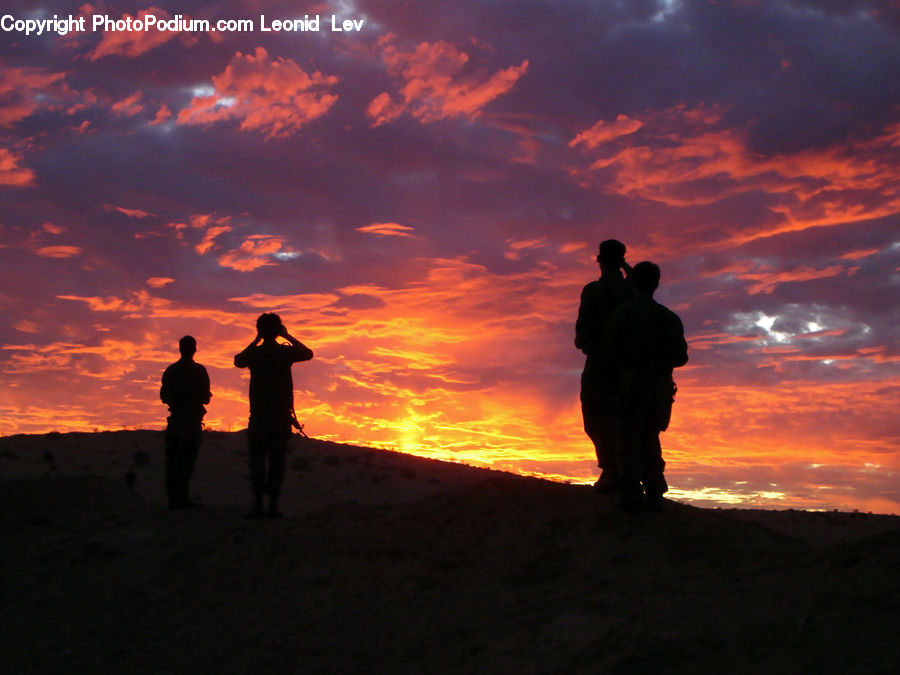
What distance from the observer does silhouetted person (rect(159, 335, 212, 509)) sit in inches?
474

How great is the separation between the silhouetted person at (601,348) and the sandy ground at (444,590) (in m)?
0.57

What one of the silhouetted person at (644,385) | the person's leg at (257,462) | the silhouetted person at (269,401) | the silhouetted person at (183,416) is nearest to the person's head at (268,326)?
the silhouetted person at (269,401)

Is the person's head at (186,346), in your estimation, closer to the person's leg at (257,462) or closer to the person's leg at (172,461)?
the person's leg at (172,461)

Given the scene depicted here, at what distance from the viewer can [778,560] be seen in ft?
21.2

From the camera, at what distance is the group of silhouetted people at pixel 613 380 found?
25.4 ft

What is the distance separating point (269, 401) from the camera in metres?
10.6

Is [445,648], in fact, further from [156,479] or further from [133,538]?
[156,479]

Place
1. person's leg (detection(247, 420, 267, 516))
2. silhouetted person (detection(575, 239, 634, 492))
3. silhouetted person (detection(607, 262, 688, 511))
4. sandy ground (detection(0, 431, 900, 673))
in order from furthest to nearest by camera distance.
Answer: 1. person's leg (detection(247, 420, 267, 516))
2. silhouetted person (detection(575, 239, 634, 492))
3. silhouetted person (detection(607, 262, 688, 511))
4. sandy ground (detection(0, 431, 900, 673))

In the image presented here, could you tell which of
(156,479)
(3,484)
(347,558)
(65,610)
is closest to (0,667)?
(65,610)

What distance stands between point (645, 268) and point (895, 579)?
11.7ft

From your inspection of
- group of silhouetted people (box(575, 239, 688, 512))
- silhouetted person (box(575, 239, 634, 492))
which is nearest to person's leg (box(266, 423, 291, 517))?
silhouetted person (box(575, 239, 634, 492))

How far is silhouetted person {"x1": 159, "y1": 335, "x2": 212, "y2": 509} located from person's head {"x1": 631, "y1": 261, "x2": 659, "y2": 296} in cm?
693

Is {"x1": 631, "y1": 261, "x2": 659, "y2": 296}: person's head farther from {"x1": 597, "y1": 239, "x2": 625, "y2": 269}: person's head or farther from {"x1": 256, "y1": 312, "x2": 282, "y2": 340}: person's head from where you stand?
{"x1": 256, "y1": 312, "x2": 282, "y2": 340}: person's head

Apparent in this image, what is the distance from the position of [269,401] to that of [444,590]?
4.35m
